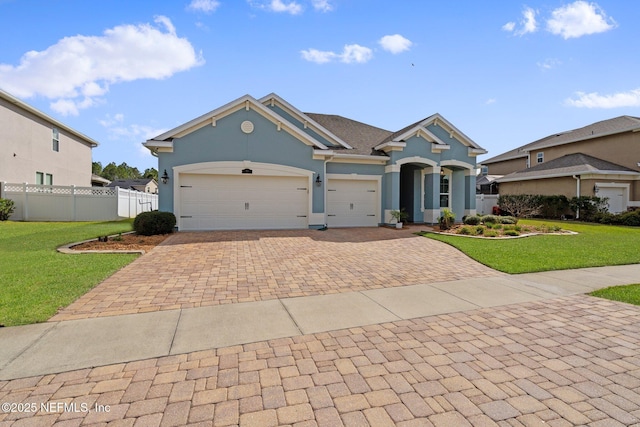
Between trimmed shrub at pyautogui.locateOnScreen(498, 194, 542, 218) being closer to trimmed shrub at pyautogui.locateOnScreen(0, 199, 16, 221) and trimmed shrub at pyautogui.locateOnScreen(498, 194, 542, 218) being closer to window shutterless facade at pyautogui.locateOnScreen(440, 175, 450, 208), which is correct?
window shutterless facade at pyautogui.locateOnScreen(440, 175, 450, 208)

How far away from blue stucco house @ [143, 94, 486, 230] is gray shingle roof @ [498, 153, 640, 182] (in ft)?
28.2

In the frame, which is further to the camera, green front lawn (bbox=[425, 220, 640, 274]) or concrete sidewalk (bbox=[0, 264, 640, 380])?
green front lawn (bbox=[425, 220, 640, 274])

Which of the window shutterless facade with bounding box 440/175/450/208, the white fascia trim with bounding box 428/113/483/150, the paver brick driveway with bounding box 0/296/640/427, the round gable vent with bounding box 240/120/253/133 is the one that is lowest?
the paver brick driveway with bounding box 0/296/640/427

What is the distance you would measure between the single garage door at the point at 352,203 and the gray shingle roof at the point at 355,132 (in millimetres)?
1668

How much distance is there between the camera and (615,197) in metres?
21.4

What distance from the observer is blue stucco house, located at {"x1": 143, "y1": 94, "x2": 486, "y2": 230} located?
43.4ft

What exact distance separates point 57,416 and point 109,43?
12.0 m

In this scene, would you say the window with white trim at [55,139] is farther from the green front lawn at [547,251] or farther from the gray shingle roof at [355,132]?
the green front lawn at [547,251]

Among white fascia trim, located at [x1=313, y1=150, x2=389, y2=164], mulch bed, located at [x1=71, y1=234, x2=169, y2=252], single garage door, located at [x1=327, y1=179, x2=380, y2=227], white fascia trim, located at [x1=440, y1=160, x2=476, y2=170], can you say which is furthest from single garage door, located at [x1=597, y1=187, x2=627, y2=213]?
mulch bed, located at [x1=71, y1=234, x2=169, y2=252]

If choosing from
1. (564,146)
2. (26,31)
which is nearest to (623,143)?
(564,146)

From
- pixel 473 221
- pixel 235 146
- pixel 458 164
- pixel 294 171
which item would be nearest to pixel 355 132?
pixel 458 164

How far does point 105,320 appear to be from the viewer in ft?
14.0

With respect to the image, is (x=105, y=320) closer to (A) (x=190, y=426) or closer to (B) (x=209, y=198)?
(A) (x=190, y=426)

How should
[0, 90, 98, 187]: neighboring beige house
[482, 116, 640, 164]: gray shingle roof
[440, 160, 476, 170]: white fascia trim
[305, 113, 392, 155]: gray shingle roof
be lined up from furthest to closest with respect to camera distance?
[482, 116, 640, 164]: gray shingle roof < [0, 90, 98, 187]: neighboring beige house < [440, 160, 476, 170]: white fascia trim < [305, 113, 392, 155]: gray shingle roof
